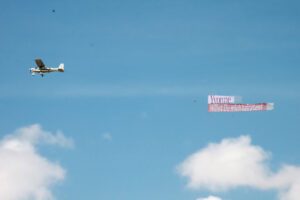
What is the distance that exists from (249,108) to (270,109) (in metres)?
6.42

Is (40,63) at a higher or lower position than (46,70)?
lower

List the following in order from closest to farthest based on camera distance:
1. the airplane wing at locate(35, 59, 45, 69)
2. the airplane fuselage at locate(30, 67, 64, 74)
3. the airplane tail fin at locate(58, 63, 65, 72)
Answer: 1. the airplane wing at locate(35, 59, 45, 69)
2. the airplane fuselage at locate(30, 67, 64, 74)
3. the airplane tail fin at locate(58, 63, 65, 72)

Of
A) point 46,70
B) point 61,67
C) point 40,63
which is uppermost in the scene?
point 61,67

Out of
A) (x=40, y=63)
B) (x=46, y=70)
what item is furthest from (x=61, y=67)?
(x=40, y=63)

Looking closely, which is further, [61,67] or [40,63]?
[61,67]

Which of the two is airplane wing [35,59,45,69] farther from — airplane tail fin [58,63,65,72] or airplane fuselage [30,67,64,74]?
airplane tail fin [58,63,65,72]

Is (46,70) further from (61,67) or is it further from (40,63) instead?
(61,67)

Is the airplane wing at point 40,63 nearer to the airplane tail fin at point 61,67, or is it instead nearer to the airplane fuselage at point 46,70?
the airplane fuselage at point 46,70

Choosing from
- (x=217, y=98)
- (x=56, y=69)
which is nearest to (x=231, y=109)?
(x=217, y=98)

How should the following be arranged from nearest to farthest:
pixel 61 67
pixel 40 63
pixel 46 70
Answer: pixel 40 63
pixel 46 70
pixel 61 67

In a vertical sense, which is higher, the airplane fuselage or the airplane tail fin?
the airplane tail fin

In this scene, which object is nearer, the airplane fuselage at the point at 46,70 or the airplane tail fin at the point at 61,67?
the airplane fuselage at the point at 46,70

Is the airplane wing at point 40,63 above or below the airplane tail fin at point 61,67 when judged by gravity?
below

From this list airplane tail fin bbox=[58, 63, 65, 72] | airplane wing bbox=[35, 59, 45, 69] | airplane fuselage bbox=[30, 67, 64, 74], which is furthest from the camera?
airplane tail fin bbox=[58, 63, 65, 72]
